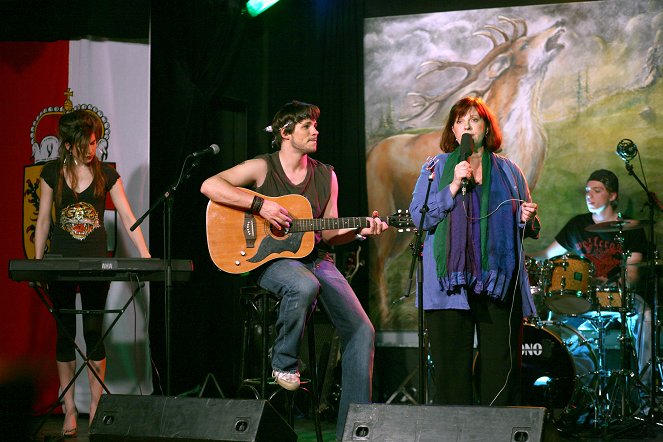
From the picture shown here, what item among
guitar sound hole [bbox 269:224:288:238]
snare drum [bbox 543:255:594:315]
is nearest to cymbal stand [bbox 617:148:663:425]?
snare drum [bbox 543:255:594:315]

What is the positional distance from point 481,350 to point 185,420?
4.53ft

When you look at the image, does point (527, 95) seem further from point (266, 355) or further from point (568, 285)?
point (266, 355)

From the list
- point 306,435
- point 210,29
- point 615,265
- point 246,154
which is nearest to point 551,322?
point 615,265

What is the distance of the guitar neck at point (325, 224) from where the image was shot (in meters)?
4.53

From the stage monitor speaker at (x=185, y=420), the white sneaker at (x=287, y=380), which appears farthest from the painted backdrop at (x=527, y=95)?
the stage monitor speaker at (x=185, y=420)

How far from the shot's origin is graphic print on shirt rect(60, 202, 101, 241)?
5.17 m

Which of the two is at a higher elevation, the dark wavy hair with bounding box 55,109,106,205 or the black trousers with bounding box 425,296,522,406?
the dark wavy hair with bounding box 55,109,106,205

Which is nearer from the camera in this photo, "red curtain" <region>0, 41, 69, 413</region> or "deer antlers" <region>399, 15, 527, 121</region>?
"red curtain" <region>0, 41, 69, 413</region>

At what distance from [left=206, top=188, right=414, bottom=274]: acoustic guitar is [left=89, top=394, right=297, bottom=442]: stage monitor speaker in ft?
3.40

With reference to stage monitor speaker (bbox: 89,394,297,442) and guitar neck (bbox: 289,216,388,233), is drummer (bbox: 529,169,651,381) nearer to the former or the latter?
guitar neck (bbox: 289,216,388,233)

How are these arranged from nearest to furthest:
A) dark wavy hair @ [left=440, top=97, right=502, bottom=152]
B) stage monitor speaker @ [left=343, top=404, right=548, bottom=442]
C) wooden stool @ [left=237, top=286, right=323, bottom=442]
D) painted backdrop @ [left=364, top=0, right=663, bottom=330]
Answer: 1. stage monitor speaker @ [left=343, top=404, right=548, bottom=442]
2. dark wavy hair @ [left=440, top=97, right=502, bottom=152]
3. wooden stool @ [left=237, top=286, right=323, bottom=442]
4. painted backdrop @ [left=364, top=0, right=663, bottom=330]

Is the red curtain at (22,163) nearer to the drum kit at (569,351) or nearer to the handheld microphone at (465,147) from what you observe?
the drum kit at (569,351)

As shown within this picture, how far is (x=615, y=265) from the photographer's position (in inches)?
273

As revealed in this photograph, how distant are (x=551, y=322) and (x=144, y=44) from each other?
3.81 metres
